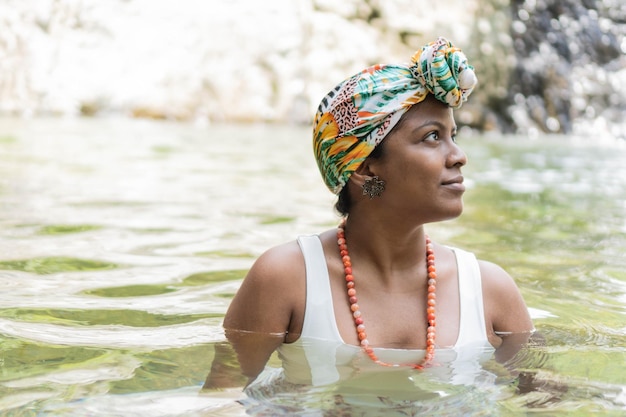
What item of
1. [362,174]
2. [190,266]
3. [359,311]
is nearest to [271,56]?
[190,266]

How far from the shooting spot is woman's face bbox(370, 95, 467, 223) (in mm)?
2926

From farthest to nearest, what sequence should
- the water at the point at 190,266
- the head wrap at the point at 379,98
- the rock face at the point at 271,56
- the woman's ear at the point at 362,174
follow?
the rock face at the point at 271,56
the woman's ear at the point at 362,174
the head wrap at the point at 379,98
the water at the point at 190,266

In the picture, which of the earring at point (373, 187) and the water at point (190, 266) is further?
the earring at point (373, 187)

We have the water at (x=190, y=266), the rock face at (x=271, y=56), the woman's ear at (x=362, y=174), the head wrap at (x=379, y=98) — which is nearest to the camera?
the water at (x=190, y=266)

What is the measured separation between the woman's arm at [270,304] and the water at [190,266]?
185mm

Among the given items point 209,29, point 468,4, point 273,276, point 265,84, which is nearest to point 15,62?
point 209,29

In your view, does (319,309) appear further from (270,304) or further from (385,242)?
(385,242)

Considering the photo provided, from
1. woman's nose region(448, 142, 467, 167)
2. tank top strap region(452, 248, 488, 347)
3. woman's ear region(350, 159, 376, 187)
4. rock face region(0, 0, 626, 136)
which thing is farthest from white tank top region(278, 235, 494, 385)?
rock face region(0, 0, 626, 136)

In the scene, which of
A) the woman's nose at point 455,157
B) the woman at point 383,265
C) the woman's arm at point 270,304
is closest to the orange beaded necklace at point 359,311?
the woman at point 383,265

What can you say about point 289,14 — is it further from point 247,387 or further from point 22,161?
point 247,387

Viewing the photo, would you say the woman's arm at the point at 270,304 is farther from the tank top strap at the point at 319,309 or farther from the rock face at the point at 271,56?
the rock face at the point at 271,56

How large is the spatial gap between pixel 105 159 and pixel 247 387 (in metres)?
9.07

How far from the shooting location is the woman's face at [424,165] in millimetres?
2926

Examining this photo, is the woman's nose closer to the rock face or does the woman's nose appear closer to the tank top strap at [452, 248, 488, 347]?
the tank top strap at [452, 248, 488, 347]
